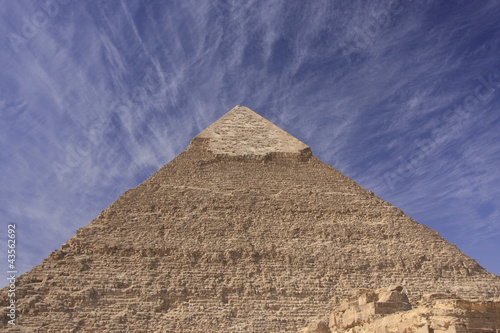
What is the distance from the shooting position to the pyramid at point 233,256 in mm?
10836

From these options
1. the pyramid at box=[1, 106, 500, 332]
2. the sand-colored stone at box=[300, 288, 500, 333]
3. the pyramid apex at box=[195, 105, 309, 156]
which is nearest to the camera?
the sand-colored stone at box=[300, 288, 500, 333]

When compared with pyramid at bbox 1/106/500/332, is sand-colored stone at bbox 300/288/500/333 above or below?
below

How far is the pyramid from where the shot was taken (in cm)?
1084

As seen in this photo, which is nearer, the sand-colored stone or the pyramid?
the sand-colored stone

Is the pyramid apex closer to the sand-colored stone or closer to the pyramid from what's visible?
the pyramid

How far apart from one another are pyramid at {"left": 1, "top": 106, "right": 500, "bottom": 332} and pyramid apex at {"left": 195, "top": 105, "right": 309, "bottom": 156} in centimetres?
43

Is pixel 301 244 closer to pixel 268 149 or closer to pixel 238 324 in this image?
pixel 238 324

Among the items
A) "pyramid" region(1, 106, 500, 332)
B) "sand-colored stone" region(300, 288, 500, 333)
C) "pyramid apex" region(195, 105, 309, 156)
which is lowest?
"sand-colored stone" region(300, 288, 500, 333)

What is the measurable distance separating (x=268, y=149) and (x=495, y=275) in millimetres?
7800

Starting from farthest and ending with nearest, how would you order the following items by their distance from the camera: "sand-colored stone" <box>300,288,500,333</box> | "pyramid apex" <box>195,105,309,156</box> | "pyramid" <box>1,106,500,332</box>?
"pyramid apex" <box>195,105,309,156</box>
"pyramid" <box>1,106,500,332</box>
"sand-colored stone" <box>300,288,500,333</box>

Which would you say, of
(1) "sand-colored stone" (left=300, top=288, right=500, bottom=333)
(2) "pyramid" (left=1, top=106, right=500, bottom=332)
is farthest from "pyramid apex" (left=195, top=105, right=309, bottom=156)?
(1) "sand-colored stone" (left=300, top=288, right=500, bottom=333)

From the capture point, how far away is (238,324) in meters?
10.7

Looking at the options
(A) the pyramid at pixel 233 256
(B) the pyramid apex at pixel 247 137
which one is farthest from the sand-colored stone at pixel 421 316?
(B) the pyramid apex at pixel 247 137

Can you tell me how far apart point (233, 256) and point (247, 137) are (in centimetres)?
586
